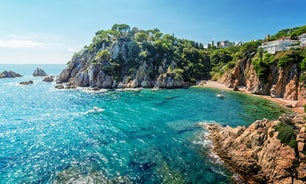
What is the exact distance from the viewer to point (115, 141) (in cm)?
2941

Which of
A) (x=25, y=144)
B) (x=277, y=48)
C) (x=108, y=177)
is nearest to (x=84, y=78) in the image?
(x=25, y=144)

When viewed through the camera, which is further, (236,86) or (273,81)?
(236,86)

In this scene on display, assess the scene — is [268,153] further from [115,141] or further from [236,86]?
→ [236,86]

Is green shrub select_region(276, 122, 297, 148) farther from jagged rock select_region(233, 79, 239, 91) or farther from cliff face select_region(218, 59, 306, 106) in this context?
jagged rock select_region(233, 79, 239, 91)

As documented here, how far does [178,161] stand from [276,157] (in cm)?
1108

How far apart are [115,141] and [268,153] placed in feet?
70.4

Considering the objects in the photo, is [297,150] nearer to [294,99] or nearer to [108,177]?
[108,177]

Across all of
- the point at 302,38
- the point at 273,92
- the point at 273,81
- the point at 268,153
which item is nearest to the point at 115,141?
the point at 268,153

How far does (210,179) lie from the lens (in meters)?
19.6

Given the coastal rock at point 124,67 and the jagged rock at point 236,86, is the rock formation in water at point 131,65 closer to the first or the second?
the coastal rock at point 124,67

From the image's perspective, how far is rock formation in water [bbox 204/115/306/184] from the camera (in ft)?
60.6

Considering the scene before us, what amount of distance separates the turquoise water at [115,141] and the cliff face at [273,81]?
8935 millimetres

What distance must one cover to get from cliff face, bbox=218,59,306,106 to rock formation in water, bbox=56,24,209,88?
24676 millimetres

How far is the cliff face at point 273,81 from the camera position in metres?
54.1
